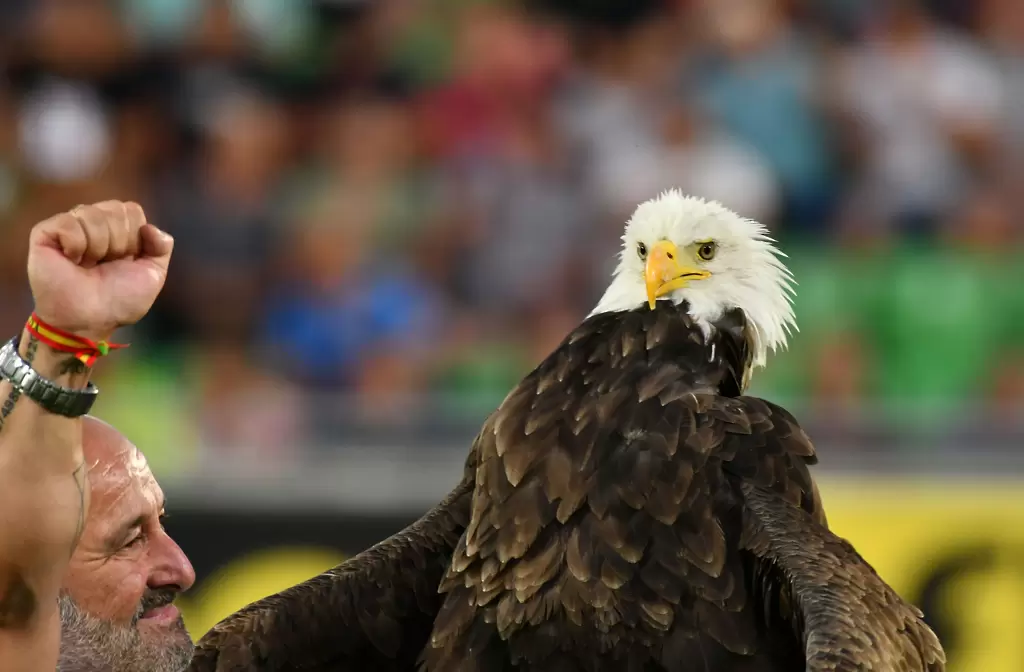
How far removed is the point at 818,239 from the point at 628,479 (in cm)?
503

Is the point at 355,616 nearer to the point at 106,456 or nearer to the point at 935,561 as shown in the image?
the point at 106,456

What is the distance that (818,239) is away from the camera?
832 centimetres

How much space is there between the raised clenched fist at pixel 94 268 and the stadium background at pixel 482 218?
4.54 metres

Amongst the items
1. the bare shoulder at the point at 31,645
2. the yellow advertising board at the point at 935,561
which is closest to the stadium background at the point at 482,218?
the yellow advertising board at the point at 935,561

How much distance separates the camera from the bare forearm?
2.47 meters

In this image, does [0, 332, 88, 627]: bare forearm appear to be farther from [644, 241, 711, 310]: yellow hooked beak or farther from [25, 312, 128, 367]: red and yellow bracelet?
[644, 241, 711, 310]: yellow hooked beak

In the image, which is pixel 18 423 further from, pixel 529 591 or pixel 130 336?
pixel 130 336

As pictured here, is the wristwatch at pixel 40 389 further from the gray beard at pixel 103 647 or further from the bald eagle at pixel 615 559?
the bald eagle at pixel 615 559

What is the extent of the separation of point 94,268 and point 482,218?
6.06 m

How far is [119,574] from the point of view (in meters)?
3.22

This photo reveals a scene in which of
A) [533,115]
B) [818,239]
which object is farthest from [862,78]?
[533,115]

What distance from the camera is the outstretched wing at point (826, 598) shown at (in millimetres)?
3133

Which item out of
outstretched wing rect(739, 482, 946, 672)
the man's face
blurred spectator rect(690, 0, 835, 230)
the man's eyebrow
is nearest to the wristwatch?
the man's face

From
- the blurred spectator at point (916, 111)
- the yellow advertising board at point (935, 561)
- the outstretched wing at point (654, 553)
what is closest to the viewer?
the outstretched wing at point (654, 553)
